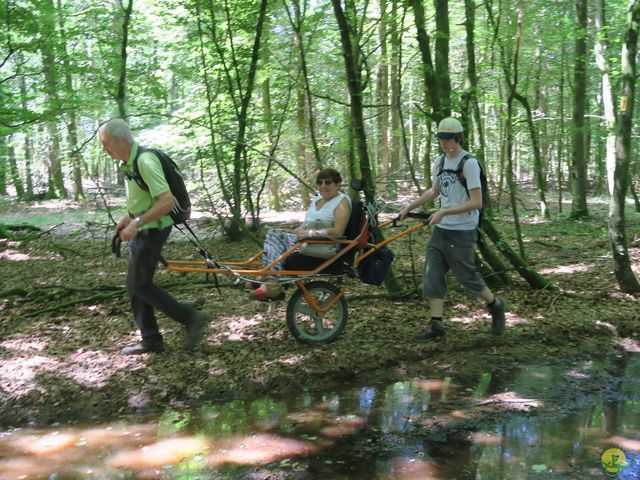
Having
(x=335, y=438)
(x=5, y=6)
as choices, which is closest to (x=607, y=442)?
(x=335, y=438)

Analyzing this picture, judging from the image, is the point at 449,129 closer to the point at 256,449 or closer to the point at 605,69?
the point at 256,449

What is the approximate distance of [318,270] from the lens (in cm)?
484

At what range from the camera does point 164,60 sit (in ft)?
46.7

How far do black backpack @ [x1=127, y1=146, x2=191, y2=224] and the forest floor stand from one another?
1221mm

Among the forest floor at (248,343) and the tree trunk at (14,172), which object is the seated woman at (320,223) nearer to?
the forest floor at (248,343)

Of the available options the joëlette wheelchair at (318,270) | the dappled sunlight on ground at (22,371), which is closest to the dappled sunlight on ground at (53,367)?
the dappled sunlight on ground at (22,371)

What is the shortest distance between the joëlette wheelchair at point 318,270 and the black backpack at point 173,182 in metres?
0.43

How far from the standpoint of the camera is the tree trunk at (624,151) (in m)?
6.12

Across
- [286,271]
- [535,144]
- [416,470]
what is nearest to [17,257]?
[286,271]

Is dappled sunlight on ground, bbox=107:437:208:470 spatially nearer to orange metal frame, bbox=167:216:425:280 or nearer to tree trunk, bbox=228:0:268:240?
orange metal frame, bbox=167:216:425:280

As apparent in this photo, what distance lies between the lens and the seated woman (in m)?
4.91

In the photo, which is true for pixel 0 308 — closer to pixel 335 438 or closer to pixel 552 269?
pixel 335 438

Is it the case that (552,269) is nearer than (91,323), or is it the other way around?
(91,323)

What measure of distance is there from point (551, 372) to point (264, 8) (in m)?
6.82
